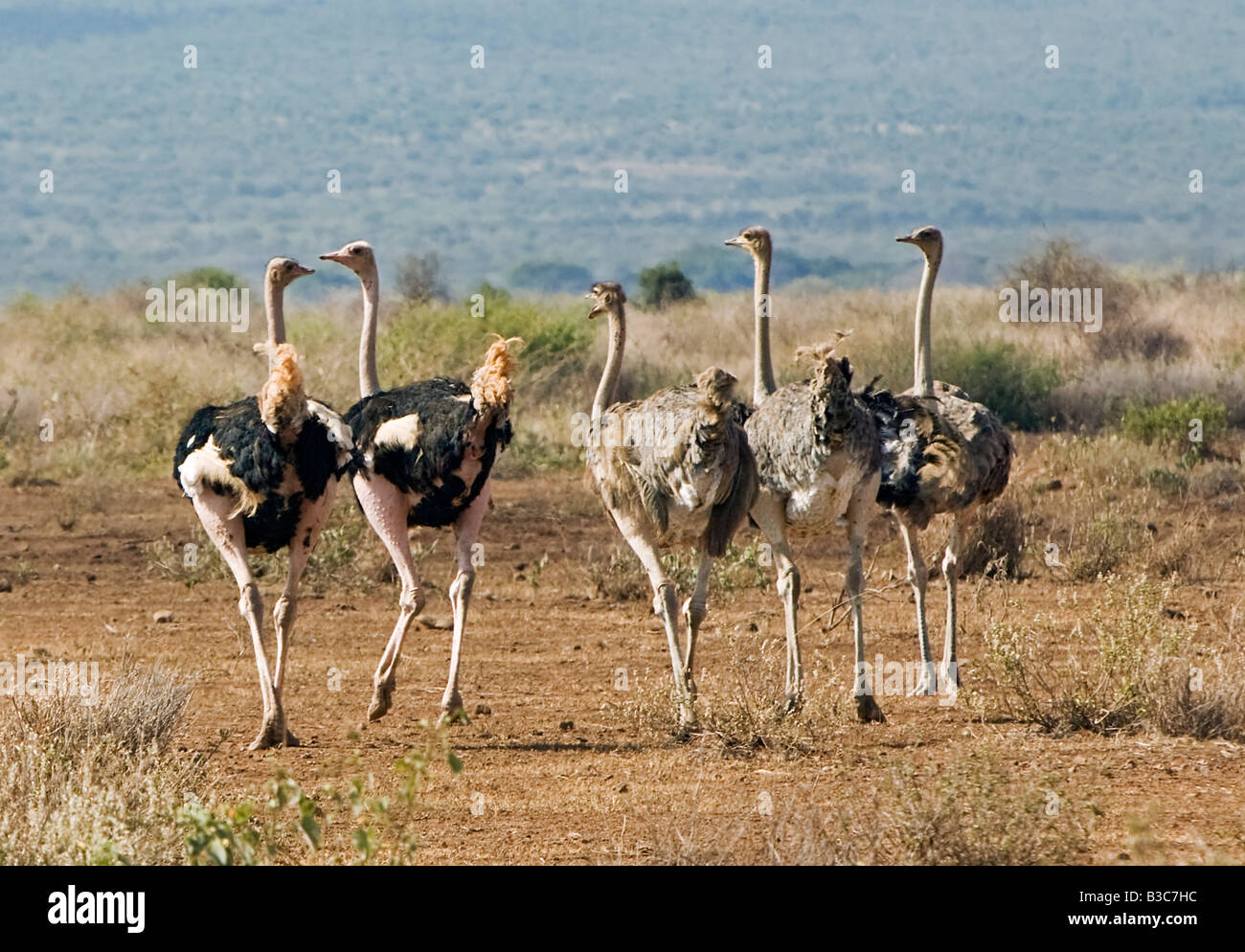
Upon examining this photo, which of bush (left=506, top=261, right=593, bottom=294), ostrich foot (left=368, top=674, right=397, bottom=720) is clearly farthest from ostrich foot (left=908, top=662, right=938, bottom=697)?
bush (left=506, top=261, right=593, bottom=294)

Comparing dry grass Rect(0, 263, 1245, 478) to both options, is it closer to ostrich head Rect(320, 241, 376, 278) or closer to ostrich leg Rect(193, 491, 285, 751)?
ostrich head Rect(320, 241, 376, 278)

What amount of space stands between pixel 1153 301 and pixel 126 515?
2081 centimetres

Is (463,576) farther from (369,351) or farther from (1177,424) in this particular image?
(1177,424)

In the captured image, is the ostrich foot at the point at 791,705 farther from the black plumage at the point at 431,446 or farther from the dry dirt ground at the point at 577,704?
the black plumage at the point at 431,446

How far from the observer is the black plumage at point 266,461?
27.9ft

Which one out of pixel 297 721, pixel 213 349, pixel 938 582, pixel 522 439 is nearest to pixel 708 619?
pixel 938 582

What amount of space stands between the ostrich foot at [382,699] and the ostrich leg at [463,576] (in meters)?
0.24

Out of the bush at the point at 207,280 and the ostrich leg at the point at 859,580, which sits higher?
the bush at the point at 207,280

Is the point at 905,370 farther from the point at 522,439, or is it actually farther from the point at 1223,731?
the point at 1223,731

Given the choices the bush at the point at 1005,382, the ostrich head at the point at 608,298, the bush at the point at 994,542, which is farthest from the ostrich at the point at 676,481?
the bush at the point at 1005,382

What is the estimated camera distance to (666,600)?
8.83 metres

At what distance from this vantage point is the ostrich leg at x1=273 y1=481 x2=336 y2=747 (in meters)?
8.75

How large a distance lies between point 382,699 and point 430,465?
42.5 inches
